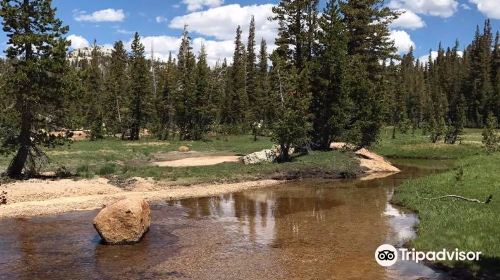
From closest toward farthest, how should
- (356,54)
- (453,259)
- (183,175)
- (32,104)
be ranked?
1. (453,259)
2. (32,104)
3. (183,175)
4. (356,54)

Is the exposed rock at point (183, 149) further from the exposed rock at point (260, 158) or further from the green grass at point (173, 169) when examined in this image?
the exposed rock at point (260, 158)

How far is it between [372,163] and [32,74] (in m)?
29.7

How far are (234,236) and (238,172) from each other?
17.5m

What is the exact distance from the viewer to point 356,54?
182 feet

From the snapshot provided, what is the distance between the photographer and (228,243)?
19125mm

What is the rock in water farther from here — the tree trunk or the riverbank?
the tree trunk

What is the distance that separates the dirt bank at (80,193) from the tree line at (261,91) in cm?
386

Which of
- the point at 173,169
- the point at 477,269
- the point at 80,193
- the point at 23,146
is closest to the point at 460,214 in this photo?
the point at 477,269

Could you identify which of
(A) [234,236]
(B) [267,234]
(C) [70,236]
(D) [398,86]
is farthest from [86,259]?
(D) [398,86]

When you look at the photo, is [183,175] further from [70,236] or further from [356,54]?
[356,54]

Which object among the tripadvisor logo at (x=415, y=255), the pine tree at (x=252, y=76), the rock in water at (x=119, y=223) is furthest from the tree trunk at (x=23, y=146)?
the pine tree at (x=252, y=76)

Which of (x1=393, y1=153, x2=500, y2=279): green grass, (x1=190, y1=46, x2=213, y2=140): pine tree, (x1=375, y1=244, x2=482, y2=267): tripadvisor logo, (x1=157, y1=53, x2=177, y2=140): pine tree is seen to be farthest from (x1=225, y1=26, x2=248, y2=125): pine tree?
(x1=375, y1=244, x2=482, y2=267): tripadvisor logo

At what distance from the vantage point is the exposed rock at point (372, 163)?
4330cm

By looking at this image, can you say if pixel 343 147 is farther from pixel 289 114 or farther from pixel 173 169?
pixel 173 169
